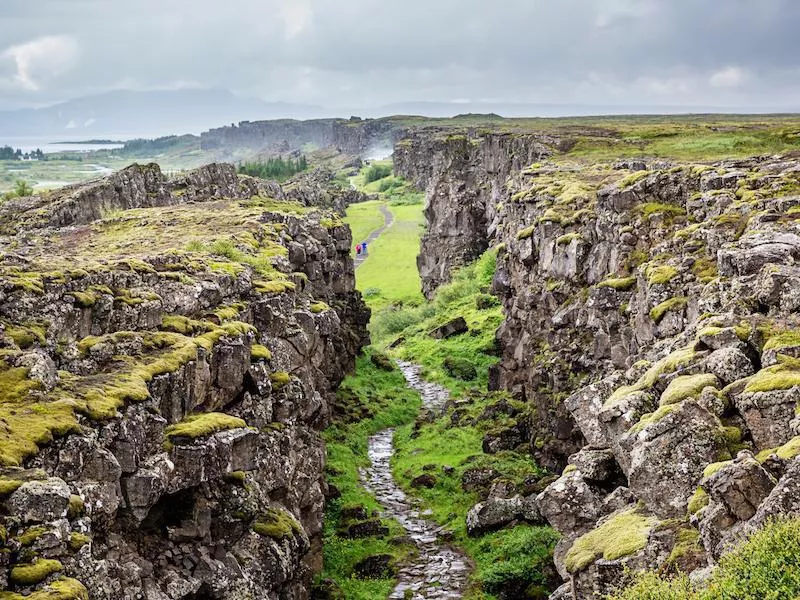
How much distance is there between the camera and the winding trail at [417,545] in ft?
157

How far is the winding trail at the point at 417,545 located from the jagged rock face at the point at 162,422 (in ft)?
19.7

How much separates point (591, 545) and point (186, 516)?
15.6 m

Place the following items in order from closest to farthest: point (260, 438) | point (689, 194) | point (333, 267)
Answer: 1. point (260, 438)
2. point (689, 194)
3. point (333, 267)

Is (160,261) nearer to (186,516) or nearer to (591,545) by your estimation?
(186,516)

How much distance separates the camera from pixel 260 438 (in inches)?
1592

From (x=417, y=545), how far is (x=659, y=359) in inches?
911

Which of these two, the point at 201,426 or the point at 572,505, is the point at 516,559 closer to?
the point at 572,505

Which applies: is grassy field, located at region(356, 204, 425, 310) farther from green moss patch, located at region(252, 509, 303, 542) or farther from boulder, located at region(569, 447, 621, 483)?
boulder, located at region(569, 447, 621, 483)

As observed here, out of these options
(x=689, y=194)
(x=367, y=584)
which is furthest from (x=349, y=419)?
(x=689, y=194)

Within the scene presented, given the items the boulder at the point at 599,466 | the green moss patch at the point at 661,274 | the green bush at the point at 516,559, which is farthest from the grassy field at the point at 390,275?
the boulder at the point at 599,466

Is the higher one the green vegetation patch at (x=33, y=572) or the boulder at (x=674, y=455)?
the boulder at (x=674, y=455)

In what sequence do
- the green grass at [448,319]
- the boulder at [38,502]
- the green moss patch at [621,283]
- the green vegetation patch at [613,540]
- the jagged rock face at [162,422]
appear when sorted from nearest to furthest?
the boulder at [38,502], the green vegetation patch at [613,540], the jagged rock face at [162,422], the green moss patch at [621,283], the green grass at [448,319]

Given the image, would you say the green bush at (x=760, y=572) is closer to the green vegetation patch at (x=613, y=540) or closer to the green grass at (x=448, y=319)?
the green vegetation patch at (x=613, y=540)

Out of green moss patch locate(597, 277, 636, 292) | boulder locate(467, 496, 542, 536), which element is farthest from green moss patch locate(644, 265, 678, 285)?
boulder locate(467, 496, 542, 536)
